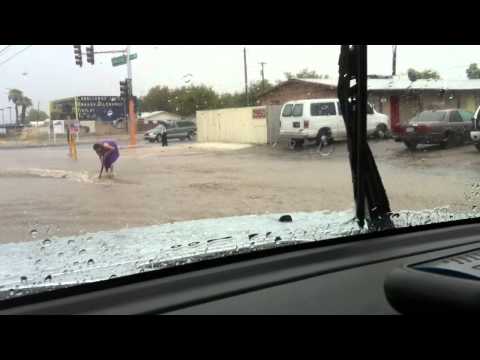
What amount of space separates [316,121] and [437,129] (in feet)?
6.92

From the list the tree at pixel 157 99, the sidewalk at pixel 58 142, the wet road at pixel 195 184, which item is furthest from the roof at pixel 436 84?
the sidewalk at pixel 58 142

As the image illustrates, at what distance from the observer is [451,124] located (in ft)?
18.6

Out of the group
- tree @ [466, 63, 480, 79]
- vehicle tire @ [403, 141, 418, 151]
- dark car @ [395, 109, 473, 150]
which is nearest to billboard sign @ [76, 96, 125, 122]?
tree @ [466, 63, 480, 79]

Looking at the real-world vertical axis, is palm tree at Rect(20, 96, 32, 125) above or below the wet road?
above

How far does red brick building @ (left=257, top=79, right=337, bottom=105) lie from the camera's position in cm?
373

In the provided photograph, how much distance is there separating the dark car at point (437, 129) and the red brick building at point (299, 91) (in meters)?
1.08

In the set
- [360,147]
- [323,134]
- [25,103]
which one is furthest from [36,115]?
[323,134]

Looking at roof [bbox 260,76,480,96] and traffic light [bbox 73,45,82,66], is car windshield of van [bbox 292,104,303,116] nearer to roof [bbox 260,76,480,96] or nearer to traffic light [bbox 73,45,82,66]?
roof [bbox 260,76,480,96]

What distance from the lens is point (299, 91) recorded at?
4.67m

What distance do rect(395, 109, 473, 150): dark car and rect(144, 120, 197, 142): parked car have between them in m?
1.97

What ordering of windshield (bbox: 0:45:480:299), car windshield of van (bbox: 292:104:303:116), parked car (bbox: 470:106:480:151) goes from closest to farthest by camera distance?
1. windshield (bbox: 0:45:480:299)
2. parked car (bbox: 470:106:480:151)
3. car windshield of van (bbox: 292:104:303:116)
